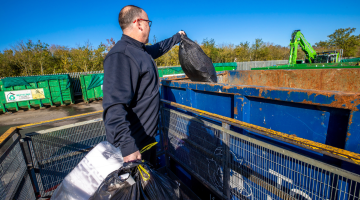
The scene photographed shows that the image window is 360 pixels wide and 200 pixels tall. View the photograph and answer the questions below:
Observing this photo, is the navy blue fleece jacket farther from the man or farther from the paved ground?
the paved ground

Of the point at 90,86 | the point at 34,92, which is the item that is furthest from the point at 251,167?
the point at 34,92

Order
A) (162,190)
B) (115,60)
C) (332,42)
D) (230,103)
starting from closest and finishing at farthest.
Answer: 1. (162,190)
2. (115,60)
3. (230,103)
4. (332,42)

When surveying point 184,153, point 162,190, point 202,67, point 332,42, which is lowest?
point 184,153

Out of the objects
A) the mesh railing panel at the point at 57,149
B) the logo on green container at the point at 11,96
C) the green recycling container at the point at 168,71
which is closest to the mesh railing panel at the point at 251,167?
the mesh railing panel at the point at 57,149

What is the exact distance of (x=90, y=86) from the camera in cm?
1178

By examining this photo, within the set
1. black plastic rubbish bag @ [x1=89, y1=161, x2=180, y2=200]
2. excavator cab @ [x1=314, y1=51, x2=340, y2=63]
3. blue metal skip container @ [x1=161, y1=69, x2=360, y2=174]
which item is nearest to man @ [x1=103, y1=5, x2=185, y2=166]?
black plastic rubbish bag @ [x1=89, y1=161, x2=180, y2=200]

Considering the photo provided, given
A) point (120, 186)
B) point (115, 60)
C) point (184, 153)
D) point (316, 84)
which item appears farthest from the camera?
point (316, 84)

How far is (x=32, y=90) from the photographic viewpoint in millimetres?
10258

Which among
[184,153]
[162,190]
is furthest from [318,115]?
[184,153]

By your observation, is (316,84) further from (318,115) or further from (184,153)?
(184,153)

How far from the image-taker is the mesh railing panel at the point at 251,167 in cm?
116

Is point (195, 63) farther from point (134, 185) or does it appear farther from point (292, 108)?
point (134, 185)

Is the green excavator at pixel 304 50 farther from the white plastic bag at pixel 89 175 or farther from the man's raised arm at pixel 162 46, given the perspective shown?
the white plastic bag at pixel 89 175

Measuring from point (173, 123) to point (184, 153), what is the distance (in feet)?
1.36
